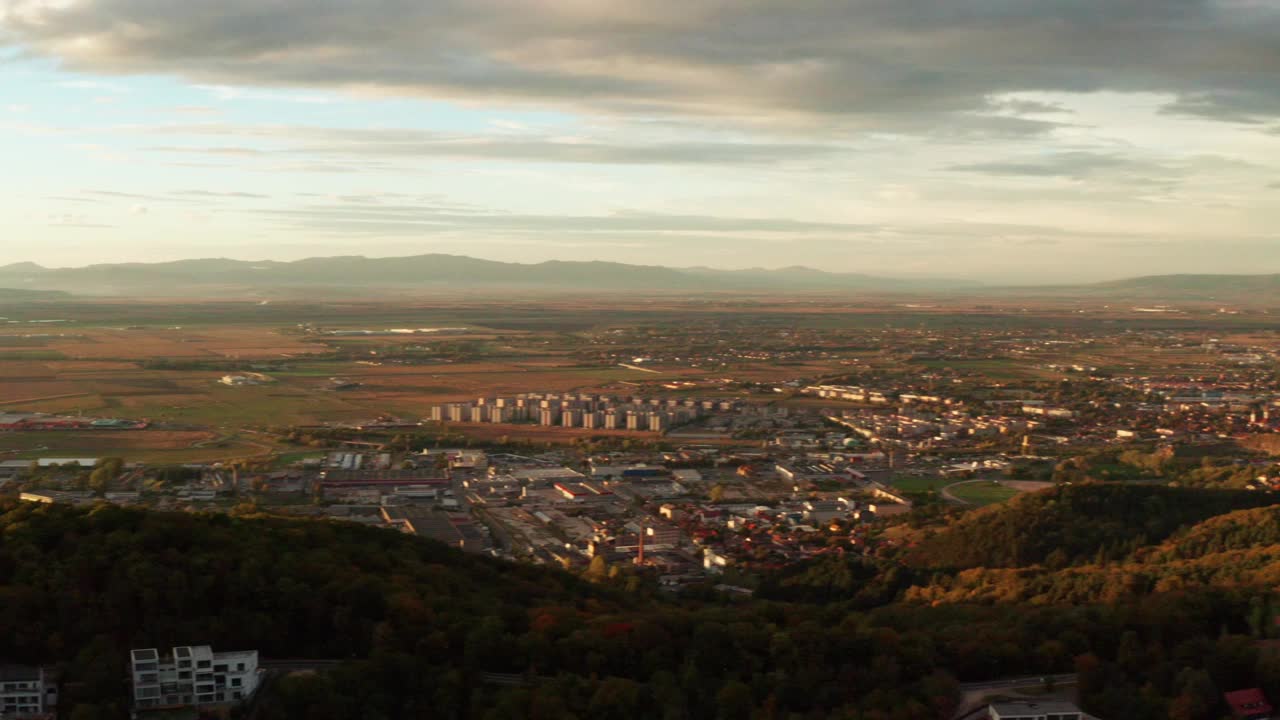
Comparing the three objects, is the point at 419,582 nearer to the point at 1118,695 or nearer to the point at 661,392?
the point at 1118,695

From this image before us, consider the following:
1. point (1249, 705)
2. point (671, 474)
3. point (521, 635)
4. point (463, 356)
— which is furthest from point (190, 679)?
point (463, 356)

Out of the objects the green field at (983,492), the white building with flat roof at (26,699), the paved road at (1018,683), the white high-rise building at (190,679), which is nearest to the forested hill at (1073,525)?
the green field at (983,492)

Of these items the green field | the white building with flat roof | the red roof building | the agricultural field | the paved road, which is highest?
the white building with flat roof

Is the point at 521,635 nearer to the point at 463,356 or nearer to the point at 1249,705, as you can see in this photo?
the point at 1249,705

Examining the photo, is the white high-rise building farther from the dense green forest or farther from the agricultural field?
the agricultural field

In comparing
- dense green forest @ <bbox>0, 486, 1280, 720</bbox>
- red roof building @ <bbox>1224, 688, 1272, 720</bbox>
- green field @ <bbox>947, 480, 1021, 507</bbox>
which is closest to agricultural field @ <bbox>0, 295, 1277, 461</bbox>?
green field @ <bbox>947, 480, 1021, 507</bbox>

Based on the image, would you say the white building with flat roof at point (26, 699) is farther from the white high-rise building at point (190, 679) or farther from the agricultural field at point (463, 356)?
the agricultural field at point (463, 356)
